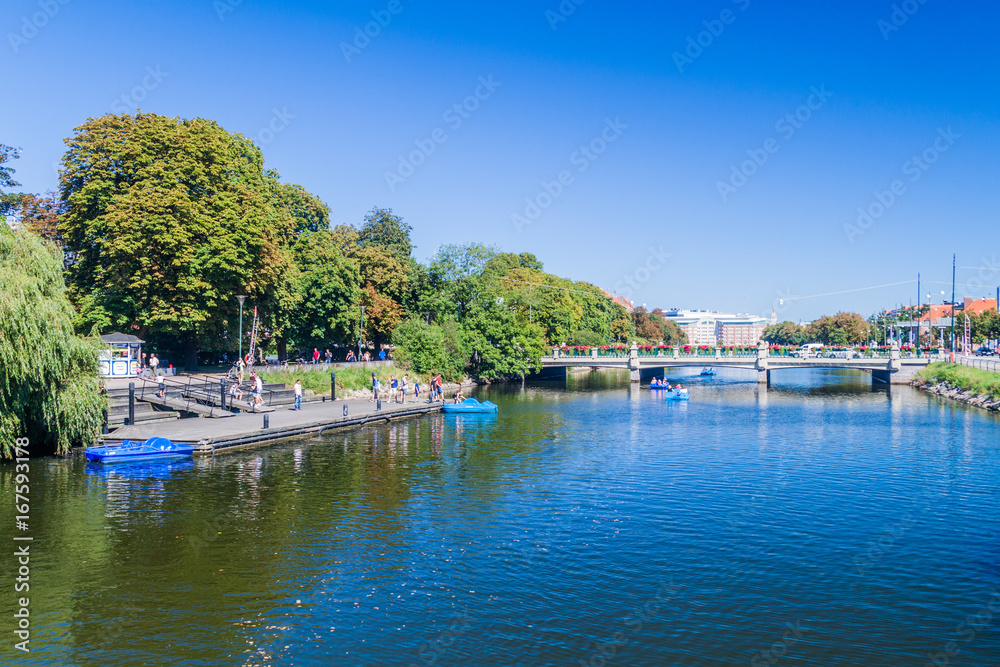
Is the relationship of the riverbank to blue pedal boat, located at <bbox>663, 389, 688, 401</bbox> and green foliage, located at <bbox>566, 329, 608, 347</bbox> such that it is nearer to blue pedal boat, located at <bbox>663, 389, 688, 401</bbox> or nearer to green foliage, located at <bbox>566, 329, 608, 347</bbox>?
blue pedal boat, located at <bbox>663, 389, 688, 401</bbox>

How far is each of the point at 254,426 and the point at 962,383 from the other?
218 feet

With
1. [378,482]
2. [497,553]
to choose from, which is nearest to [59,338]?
[378,482]

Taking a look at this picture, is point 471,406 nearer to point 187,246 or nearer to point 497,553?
point 187,246

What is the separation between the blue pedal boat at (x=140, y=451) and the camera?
99.0ft

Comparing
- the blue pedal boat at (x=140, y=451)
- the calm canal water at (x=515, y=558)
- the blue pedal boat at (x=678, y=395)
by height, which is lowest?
the calm canal water at (x=515, y=558)

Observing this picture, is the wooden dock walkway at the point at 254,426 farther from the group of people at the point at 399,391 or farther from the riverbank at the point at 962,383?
the riverbank at the point at 962,383

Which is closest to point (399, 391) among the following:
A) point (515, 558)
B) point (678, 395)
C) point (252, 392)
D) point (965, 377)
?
point (252, 392)

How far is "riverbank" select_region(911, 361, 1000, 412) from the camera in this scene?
193 feet

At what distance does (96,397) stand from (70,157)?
25.2 m

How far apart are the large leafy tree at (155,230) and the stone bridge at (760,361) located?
170 ft

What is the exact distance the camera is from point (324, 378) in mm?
57219

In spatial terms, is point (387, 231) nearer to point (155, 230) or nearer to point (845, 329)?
point (155, 230)

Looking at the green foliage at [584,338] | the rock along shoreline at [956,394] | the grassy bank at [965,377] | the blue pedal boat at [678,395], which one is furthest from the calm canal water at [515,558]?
the green foliage at [584,338]

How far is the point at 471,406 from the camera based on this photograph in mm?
53719
